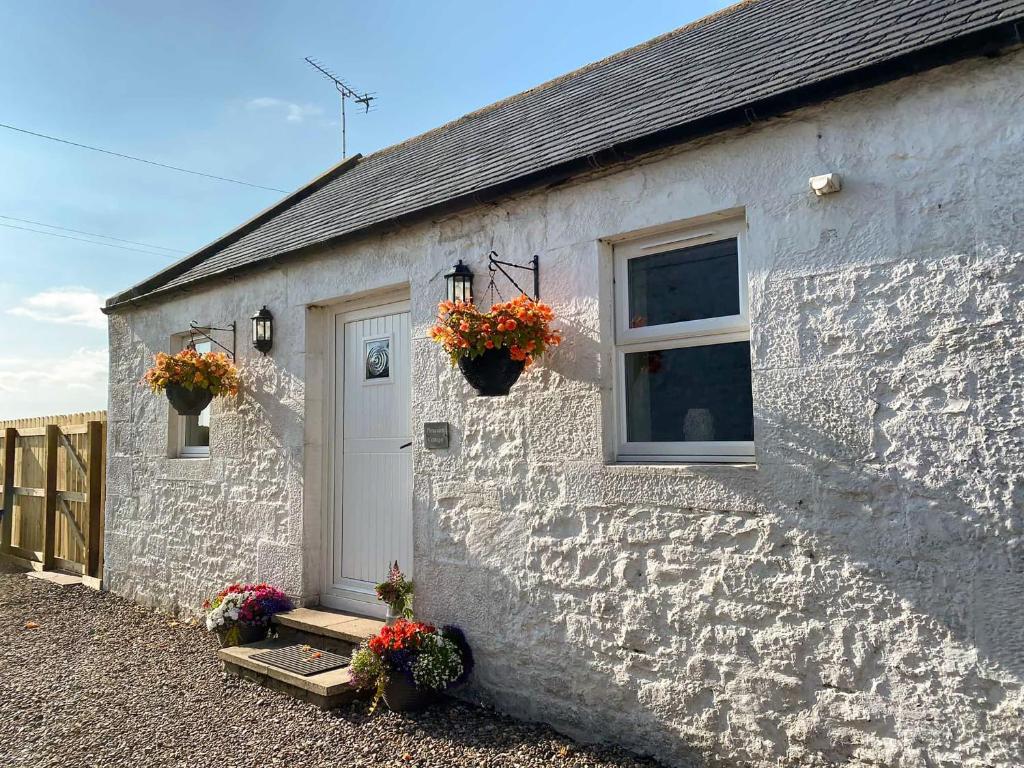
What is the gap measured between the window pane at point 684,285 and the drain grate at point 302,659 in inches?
118

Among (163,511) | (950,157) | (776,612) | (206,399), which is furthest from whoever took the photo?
(163,511)

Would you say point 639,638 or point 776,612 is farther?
point 639,638

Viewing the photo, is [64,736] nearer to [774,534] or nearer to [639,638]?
[639,638]

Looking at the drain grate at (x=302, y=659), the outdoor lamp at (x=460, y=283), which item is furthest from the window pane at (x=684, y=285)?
the drain grate at (x=302, y=659)

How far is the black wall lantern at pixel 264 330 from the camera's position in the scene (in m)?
6.40

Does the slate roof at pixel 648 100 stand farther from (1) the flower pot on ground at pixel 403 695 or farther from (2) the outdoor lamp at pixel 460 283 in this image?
(1) the flower pot on ground at pixel 403 695

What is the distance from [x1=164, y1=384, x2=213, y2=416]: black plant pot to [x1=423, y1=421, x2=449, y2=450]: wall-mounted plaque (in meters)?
2.62

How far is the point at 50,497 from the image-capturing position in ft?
32.1

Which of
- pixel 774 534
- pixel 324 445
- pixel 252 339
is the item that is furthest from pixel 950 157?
pixel 252 339

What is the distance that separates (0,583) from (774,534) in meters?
9.56

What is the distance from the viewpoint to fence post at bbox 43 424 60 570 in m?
9.76

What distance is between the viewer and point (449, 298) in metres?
4.86

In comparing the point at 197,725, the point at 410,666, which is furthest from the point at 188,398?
the point at 410,666

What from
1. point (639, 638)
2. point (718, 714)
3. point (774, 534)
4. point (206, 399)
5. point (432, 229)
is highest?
point (432, 229)
